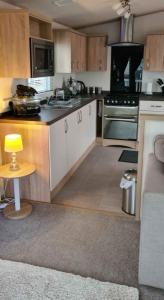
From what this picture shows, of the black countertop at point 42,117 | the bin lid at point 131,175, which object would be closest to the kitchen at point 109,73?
the black countertop at point 42,117

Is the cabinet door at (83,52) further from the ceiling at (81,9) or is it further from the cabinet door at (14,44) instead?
the cabinet door at (14,44)

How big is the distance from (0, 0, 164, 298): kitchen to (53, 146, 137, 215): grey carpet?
1cm

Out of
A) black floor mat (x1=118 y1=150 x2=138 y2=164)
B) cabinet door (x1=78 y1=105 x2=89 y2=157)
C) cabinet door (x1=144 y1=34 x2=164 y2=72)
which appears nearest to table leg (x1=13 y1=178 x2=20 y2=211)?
cabinet door (x1=78 y1=105 x2=89 y2=157)

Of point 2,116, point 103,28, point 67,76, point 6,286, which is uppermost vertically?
point 103,28

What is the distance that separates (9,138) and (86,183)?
4.41 ft

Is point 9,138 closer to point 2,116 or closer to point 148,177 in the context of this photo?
point 2,116

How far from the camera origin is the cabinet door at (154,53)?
5.04 meters

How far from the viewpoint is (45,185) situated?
10.3ft

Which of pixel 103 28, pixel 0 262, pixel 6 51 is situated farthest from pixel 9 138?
pixel 103 28

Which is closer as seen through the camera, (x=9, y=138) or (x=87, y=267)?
(x=87, y=267)

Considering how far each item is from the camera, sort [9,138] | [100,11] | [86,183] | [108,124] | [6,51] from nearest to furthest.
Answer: [9,138] → [6,51] → [86,183] → [100,11] → [108,124]

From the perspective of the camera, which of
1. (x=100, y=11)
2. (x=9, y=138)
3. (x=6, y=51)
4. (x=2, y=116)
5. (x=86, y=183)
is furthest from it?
(x=100, y=11)

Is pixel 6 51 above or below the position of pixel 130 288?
above

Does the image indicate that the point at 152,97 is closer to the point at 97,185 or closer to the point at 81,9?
the point at 81,9
